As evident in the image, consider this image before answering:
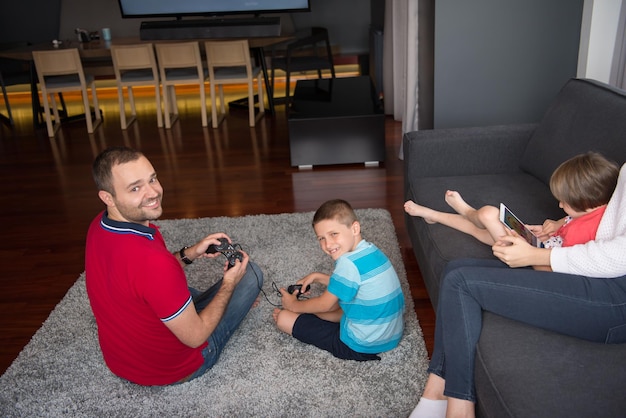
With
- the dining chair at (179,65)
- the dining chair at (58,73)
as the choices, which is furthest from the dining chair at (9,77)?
the dining chair at (179,65)

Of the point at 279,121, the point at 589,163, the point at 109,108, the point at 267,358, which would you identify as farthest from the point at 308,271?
the point at 109,108

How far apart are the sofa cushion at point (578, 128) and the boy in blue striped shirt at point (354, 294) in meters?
0.96

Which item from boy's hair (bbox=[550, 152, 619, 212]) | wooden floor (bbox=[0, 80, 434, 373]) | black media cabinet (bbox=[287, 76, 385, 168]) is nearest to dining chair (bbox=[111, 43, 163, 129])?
wooden floor (bbox=[0, 80, 434, 373])

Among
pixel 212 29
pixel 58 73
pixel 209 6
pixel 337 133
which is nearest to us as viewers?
pixel 337 133

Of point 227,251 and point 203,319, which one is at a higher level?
point 227,251

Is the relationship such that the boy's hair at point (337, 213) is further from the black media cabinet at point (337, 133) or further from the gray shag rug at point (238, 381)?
the black media cabinet at point (337, 133)

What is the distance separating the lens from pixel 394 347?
2.33 m

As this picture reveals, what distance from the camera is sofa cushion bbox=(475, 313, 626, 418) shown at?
144 centimetres

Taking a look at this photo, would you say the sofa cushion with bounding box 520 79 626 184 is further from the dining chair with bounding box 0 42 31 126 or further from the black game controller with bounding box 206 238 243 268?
the dining chair with bounding box 0 42 31 126

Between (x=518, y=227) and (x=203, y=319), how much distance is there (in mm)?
1093

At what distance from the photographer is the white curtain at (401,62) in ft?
14.2

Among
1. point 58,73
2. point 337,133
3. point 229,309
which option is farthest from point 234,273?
point 58,73

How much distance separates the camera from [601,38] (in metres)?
3.40

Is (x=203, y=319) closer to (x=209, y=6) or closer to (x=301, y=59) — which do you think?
(x=301, y=59)
